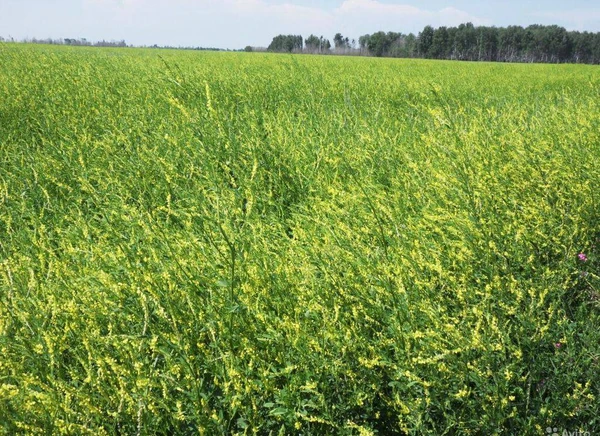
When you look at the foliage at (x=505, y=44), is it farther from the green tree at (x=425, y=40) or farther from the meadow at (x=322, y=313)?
the meadow at (x=322, y=313)

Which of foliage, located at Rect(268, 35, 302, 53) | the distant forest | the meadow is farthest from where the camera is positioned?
foliage, located at Rect(268, 35, 302, 53)

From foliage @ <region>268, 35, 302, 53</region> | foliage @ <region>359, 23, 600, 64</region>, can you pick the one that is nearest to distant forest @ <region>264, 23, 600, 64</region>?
foliage @ <region>359, 23, 600, 64</region>

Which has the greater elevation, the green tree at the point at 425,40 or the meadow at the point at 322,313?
the green tree at the point at 425,40

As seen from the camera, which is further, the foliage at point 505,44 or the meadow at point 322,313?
the foliage at point 505,44

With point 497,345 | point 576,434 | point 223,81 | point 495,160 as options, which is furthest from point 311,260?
point 223,81

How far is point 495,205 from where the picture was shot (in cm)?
282

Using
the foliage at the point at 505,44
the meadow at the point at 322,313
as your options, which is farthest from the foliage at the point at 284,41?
the meadow at the point at 322,313

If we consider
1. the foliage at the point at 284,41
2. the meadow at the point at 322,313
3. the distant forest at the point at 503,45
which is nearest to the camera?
the meadow at the point at 322,313

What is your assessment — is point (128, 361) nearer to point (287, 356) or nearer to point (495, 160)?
point (287, 356)

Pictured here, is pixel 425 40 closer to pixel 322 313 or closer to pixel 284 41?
pixel 284 41

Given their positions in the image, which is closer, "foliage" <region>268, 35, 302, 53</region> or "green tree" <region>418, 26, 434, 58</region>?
"green tree" <region>418, 26, 434, 58</region>

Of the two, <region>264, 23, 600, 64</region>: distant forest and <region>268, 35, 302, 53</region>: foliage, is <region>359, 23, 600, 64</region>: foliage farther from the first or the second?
<region>268, 35, 302, 53</region>: foliage

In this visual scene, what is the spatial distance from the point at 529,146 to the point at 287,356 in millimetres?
2920

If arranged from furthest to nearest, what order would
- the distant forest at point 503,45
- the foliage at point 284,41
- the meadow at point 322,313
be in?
the foliage at point 284,41 < the distant forest at point 503,45 < the meadow at point 322,313
